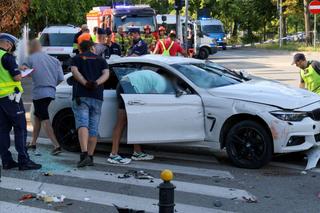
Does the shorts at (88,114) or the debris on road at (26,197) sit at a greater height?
the shorts at (88,114)

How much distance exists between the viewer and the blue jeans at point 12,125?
24.2 ft

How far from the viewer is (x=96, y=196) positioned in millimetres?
6395

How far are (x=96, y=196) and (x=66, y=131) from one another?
265 centimetres

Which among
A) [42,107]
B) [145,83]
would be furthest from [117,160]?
[42,107]

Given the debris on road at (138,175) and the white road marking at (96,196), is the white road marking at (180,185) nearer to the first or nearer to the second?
the debris on road at (138,175)

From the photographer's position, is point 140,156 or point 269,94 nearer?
point 269,94

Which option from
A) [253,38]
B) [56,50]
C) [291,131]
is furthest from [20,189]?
[253,38]

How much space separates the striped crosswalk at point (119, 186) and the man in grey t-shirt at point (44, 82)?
626mm

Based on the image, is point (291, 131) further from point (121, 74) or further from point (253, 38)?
point (253, 38)

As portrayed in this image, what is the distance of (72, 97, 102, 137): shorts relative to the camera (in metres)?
7.75

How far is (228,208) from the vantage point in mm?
5957

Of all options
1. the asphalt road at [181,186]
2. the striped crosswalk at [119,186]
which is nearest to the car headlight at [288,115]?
the asphalt road at [181,186]

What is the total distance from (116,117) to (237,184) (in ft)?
7.22

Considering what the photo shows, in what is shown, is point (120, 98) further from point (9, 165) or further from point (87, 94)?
point (9, 165)
